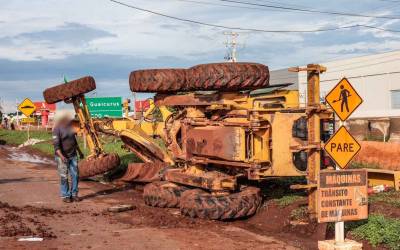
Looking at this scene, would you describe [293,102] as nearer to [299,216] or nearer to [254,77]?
[254,77]

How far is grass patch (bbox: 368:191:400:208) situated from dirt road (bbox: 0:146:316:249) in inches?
74.3

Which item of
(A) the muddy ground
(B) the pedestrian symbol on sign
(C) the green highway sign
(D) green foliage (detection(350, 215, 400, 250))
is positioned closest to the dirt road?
(A) the muddy ground

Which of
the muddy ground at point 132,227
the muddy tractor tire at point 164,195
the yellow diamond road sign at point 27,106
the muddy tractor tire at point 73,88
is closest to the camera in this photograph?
the muddy ground at point 132,227

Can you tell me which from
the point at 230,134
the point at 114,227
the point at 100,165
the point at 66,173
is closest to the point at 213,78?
the point at 230,134

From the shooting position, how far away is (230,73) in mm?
10930

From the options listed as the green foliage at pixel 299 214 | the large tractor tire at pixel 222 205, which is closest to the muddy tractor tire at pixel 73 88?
the large tractor tire at pixel 222 205

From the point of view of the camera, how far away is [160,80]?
12.0 m

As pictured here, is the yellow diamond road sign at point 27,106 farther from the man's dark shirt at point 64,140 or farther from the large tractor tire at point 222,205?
the large tractor tire at point 222,205

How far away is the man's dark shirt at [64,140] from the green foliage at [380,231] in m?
6.46

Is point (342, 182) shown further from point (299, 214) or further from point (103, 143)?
point (103, 143)

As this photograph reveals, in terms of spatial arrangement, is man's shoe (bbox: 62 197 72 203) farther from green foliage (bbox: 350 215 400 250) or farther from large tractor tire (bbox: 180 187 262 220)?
green foliage (bbox: 350 215 400 250)

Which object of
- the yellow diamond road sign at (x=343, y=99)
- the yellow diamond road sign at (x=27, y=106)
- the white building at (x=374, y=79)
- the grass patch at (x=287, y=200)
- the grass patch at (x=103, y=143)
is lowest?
the grass patch at (x=287, y=200)

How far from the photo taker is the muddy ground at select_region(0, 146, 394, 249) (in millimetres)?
7996

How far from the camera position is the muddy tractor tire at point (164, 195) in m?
11.5
